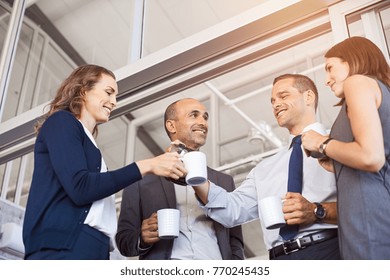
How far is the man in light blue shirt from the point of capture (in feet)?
4.47

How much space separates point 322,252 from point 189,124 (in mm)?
869

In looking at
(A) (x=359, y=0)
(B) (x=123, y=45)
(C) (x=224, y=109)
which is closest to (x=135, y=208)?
(A) (x=359, y=0)

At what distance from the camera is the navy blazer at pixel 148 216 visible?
1689mm

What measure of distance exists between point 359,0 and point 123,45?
152 cm

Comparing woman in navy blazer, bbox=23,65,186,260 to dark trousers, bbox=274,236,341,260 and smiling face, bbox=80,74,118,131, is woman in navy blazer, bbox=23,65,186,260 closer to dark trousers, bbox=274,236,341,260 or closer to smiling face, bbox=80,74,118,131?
smiling face, bbox=80,74,118,131

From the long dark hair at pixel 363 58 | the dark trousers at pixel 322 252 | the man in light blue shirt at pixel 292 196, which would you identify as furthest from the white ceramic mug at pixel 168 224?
the long dark hair at pixel 363 58

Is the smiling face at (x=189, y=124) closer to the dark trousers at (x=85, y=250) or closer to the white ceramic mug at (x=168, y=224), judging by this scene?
the white ceramic mug at (x=168, y=224)

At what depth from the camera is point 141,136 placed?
5.16m

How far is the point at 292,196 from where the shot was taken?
140 cm

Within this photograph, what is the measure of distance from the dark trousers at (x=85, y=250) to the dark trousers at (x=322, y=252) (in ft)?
1.67

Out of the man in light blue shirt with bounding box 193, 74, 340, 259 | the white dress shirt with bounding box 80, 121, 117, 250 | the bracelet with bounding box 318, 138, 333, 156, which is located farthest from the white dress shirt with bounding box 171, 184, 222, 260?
the bracelet with bounding box 318, 138, 333, 156

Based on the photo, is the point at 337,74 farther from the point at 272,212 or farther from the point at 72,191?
the point at 72,191

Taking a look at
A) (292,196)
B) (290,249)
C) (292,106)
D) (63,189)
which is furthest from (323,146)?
(63,189)

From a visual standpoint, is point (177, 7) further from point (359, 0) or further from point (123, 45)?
point (359, 0)
